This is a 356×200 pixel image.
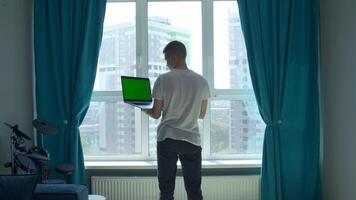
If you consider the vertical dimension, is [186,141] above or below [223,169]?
above

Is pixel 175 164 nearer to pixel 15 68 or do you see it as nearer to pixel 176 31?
pixel 176 31

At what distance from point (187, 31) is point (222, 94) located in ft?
2.20

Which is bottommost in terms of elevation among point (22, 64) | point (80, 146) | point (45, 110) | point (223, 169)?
point (223, 169)

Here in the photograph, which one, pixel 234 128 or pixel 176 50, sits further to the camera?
pixel 234 128

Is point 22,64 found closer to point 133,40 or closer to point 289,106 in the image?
point 133,40

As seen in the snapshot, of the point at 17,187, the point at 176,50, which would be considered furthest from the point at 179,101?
the point at 17,187

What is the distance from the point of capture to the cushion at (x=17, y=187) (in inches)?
88.6

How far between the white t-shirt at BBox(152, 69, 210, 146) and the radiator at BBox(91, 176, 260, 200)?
0.96 m

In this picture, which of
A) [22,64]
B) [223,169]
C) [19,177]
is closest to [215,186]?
[223,169]

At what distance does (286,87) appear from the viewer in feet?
11.4

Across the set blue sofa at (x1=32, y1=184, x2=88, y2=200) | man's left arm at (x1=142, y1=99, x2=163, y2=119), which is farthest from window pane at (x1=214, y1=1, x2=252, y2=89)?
blue sofa at (x1=32, y1=184, x2=88, y2=200)

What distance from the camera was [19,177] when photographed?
7.55ft

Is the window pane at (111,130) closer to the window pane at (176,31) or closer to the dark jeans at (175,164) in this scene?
the window pane at (176,31)

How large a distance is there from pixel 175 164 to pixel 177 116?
323 mm
